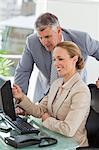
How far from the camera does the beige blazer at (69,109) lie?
6.05 ft

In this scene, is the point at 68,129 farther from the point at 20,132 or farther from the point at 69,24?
the point at 69,24

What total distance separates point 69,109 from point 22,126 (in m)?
0.30

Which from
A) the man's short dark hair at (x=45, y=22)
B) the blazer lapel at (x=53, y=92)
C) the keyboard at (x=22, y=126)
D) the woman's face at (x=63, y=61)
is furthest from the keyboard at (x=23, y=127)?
the man's short dark hair at (x=45, y=22)

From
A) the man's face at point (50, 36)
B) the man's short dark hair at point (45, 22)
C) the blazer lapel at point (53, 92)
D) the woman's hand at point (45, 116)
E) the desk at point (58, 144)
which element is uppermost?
the man's short dark hair at point (45, 22)

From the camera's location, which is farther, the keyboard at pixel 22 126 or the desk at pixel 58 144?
the keyboard at pixel 22 126

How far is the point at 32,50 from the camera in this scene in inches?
100

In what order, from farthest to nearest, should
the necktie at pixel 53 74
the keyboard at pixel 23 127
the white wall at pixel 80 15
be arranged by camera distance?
1. the white wall at pixel 80 15
2. the necktie at pixel 53 74
3. the keyboard at pixel 23 127

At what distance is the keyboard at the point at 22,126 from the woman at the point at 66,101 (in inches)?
4.0

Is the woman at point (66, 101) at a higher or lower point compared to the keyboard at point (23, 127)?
higher

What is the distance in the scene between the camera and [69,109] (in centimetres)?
194

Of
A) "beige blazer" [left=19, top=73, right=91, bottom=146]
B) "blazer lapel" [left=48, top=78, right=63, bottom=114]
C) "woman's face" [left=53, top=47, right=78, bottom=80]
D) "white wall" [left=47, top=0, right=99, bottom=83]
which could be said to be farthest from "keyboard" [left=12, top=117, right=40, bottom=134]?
"white wall" [left=47, top=0, right=99, bottom=83]

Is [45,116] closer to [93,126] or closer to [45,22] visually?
[93,126]

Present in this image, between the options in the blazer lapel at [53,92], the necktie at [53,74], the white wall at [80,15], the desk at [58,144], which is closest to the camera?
the desk at [58,144]

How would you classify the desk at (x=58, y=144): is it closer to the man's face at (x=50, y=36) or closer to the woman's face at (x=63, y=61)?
Answer: the woman's face at (x=63, y=61)
